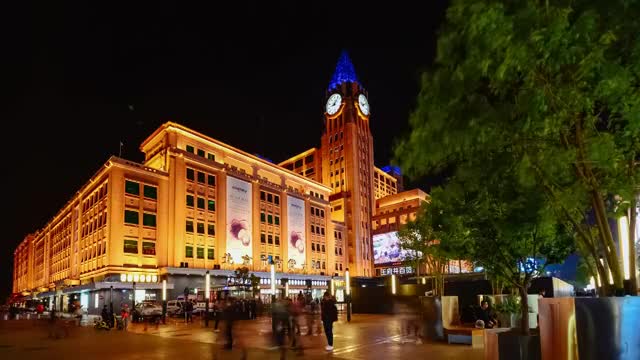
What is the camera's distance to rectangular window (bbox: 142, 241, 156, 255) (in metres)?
60.5

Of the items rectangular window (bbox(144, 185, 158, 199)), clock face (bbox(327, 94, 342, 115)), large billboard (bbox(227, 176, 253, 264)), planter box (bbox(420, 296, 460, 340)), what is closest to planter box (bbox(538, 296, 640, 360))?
planter box (bbox(420, 296, 460, 340))

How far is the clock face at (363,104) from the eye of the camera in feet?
364

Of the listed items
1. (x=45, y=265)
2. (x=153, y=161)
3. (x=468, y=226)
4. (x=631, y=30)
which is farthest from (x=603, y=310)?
(x=45, y=265)

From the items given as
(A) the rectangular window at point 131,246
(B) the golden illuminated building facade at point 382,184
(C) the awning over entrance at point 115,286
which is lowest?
(C) the awning over entrance at point 115,286

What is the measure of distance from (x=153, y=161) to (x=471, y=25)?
67.7m

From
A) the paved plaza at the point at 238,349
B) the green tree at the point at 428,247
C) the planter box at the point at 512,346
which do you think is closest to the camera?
the planter box at the point at 512,346

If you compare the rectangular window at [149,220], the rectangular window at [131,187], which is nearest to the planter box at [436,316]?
the rectangular window at [131,187]

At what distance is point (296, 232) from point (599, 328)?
257 ft

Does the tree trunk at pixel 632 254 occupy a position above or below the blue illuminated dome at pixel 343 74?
below

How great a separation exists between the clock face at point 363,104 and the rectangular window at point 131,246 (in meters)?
64.2

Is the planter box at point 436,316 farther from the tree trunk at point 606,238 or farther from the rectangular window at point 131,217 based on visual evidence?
the rectangular window at point 131,217

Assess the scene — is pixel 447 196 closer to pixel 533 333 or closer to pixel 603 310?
pixel 603 310

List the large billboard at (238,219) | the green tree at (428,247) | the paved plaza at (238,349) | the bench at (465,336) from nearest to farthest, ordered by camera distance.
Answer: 1. the paved plaza at (238,349)
2. the bench at (465,336)
3. the green tree at (428,247)
4. the large billboard at (238,219)

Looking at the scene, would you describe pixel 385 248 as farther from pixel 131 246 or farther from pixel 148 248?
pixel 131 246
